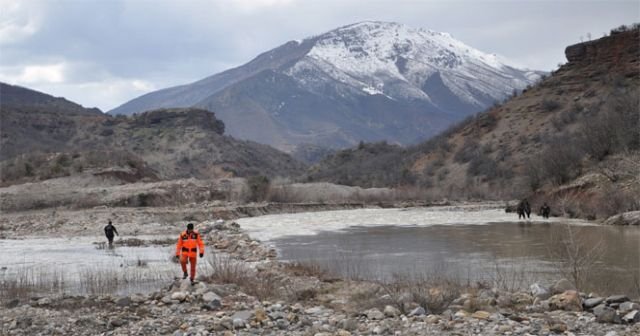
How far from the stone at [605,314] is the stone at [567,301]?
0.69 m

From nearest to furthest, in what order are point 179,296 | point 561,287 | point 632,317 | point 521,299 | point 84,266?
1. point 632,317
2. point 521,299
3. point 561,287
4. point 179,296
5. point 84,266

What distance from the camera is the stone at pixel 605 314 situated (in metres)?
10.4

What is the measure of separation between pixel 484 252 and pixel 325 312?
13141 mm

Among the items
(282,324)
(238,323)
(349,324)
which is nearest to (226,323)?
(238,323)

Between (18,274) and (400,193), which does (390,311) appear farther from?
(400,193)

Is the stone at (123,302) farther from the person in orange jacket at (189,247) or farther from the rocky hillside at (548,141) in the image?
the rocky hillside at (548,141)

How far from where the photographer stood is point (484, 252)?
24.0 m

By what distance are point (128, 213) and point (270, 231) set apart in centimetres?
1458

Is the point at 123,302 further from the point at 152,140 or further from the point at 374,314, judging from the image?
the point at 152,140

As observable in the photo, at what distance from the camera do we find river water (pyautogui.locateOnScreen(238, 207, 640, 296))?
1697cm

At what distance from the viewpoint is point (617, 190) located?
124 feet

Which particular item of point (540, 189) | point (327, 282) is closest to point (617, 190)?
point (540, 189)

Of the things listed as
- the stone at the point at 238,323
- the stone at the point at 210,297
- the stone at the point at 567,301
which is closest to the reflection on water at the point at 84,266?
the stone at the point at 210,297

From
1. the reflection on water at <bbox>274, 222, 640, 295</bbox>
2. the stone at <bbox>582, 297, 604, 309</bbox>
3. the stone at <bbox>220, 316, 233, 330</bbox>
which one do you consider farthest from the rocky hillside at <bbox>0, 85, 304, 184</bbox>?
the stone at <bbox>582, 297, 604, 309</bbox>
